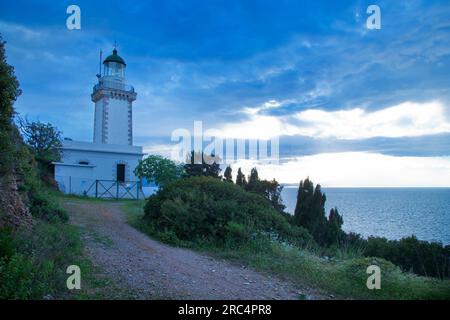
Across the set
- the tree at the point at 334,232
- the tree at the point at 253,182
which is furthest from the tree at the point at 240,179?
the tree at the point at 334,232

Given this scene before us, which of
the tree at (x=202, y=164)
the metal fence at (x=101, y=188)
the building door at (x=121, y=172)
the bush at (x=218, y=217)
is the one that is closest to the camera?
the bush at (x=218, y=217)

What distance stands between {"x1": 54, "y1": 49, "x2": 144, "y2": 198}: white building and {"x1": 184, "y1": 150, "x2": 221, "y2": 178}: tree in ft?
16.2

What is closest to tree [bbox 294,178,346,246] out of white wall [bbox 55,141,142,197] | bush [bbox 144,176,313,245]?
white wall [bbox 55,141,142,197]

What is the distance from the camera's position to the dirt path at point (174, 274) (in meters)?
5.14

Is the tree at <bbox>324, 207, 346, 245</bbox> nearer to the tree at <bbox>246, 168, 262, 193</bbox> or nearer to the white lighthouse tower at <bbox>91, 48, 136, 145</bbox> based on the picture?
the tree at <bbox>246, 168, 262, 193</bbox>

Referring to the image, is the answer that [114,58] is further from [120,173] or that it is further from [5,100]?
[5,100]

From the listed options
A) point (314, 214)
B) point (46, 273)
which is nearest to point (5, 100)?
point (46, 273)

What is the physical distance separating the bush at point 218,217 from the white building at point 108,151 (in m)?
15.5

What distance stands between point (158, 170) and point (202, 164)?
668 cm

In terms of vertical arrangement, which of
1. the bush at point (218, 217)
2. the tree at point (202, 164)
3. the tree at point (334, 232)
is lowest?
the tree at point (334, 232)

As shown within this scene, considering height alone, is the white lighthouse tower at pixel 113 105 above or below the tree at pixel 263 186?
above

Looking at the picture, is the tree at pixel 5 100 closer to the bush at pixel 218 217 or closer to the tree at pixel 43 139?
the bush at pixel 218 217
